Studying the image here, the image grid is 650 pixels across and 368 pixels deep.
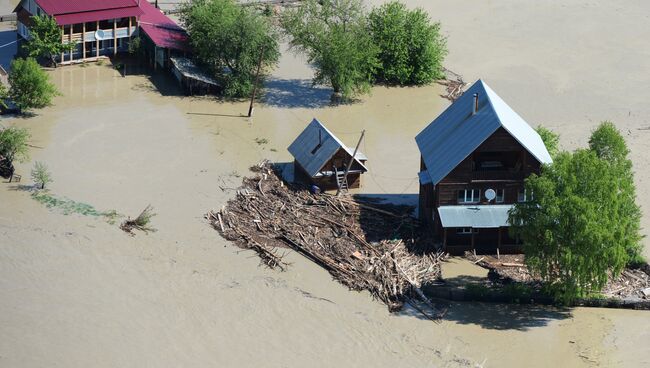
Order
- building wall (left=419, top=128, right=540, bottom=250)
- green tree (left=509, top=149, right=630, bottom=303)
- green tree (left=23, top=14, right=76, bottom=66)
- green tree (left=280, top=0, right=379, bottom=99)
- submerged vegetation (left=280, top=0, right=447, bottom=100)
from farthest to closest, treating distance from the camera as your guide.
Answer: green tree (left=23, top=14, right=76, bottom=66) → submerged vegetation (left=280, top=0, right=447, bottom=100) → green tree (left=280, top=0, right=379, bottom=99) → building wall (left=419, top=128, right=540, bottom=250) → green tree (left=509, top=149, right=630, bottom=303)

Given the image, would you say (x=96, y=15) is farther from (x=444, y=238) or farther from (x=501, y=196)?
(x=501, y=196)

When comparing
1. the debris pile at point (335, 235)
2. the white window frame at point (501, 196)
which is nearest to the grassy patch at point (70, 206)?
the debris pile at point (335, 235)

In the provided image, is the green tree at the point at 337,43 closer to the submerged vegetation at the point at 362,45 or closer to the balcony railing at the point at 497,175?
the submerged vegetation at the point at 362,45

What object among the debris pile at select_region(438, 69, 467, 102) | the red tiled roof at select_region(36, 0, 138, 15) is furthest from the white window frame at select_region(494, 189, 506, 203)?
the red tiled roof at select_region(36, 0, 138, 15)

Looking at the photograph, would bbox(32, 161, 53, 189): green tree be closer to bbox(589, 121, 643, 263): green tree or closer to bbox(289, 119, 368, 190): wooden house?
bbox(289, 119, 368, 190): wooden house

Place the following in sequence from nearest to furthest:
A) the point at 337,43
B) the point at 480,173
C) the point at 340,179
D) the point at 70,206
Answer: the point at 480,173 < the point at 70,206 < the point at 340,179 < the point at 337,43

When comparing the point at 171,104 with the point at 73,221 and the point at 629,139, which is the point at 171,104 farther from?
the point at 629,139

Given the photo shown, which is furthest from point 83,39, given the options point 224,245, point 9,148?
point 224,245
